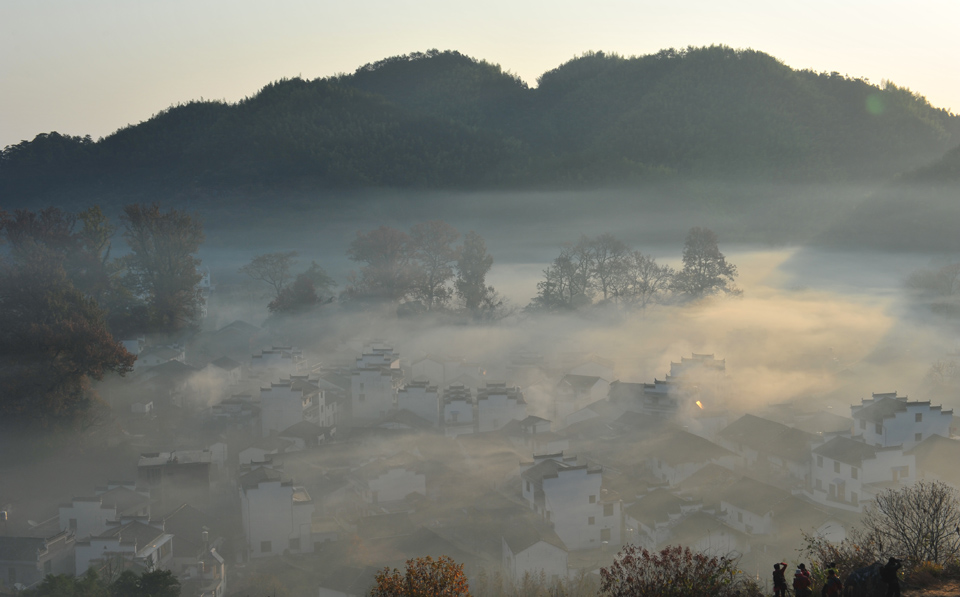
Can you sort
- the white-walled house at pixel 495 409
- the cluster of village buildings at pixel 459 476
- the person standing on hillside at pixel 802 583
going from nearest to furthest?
the person standing on hillside at pixel 802 583, the cluster of village buildings at pixel 459 476, the white-walled house at pixel 495 409

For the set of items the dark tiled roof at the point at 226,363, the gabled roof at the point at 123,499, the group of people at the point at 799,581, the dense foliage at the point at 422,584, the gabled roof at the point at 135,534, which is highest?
the group of people at the point at 799,581

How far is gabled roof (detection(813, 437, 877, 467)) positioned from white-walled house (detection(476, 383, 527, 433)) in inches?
317

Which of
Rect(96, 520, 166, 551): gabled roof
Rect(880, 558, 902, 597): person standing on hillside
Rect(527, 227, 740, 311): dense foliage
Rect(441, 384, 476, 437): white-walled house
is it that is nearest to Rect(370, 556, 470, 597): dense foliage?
Rect(880, 558, 902, 597): person standing on hillside

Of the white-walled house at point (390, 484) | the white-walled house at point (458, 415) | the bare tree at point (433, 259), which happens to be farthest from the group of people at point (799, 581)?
the bare tree at point (433, 259)

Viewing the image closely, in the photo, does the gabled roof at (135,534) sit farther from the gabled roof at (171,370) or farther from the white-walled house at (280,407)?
the gabled roof at (171,370)

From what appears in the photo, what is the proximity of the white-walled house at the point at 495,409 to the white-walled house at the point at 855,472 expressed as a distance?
8.04 m

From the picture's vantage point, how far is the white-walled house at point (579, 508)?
1590cm

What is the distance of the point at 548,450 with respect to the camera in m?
20.4

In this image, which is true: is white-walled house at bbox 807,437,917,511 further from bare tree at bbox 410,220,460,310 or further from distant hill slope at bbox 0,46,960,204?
distant hill slope at bbox 0,46,960,204

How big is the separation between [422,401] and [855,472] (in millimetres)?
11556

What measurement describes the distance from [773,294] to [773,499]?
83.0 ft

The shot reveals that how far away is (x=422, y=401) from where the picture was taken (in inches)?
901

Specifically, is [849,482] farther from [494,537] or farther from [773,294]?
[773,294]

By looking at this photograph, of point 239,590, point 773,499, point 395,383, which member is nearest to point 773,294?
point 395,383
